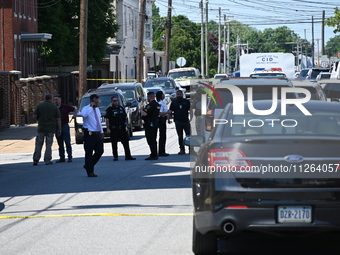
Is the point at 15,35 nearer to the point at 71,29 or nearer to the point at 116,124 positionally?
the point at 71,29

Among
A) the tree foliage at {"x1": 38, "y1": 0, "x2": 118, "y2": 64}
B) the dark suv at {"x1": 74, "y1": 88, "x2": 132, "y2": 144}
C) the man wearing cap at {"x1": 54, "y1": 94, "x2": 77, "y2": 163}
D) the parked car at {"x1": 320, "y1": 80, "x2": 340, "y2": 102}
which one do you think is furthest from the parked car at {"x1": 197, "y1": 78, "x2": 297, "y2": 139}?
the tree foliage at {"x1": 38, "y1": 0, "x2": 118, "y2": 64}

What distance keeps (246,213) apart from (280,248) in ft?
5.10

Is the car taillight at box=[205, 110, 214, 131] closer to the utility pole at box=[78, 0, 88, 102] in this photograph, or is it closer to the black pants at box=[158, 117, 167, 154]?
the black pants at box=[158, 117, 167, 154]

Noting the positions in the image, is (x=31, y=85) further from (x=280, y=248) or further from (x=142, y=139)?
(x=280, y=248)

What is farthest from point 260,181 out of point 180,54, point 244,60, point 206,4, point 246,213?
point 180,54

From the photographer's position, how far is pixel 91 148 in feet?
51.3

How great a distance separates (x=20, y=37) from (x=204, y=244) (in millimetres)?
38954

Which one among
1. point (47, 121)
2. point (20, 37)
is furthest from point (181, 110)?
point (20, 37)

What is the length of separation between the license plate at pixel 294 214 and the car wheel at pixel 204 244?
2.90ft

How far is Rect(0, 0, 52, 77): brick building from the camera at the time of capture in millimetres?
42469

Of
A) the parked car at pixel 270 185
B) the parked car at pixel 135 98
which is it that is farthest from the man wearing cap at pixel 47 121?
the parked car at pixel 270 185

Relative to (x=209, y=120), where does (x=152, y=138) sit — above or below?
below

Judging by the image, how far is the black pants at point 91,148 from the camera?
51.0ft

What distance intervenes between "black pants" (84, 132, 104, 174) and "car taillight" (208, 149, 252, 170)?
27.8 ft
